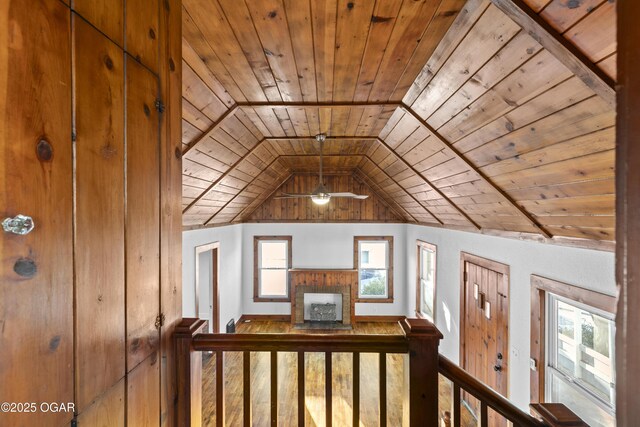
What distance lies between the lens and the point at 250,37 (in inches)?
64.4

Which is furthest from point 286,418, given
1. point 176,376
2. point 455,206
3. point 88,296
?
point 88,296

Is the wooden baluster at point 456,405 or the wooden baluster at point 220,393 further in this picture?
the wooden baluster at point 220,393

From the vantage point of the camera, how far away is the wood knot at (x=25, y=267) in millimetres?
703

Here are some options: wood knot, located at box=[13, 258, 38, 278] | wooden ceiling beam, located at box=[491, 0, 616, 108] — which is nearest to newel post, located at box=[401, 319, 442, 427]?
wooden ceiling beam, located at box=[491, 0, 616, 108]

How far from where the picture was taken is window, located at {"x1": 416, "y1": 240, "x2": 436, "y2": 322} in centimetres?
522

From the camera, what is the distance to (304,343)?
148 cm

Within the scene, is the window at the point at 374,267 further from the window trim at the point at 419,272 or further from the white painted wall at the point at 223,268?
the white painted wall at the point at 223,268

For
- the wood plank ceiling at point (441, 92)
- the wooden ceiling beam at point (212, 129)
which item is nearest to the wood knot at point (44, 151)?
the wood plank ceiling at point (441, 92)

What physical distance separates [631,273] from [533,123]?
160cm

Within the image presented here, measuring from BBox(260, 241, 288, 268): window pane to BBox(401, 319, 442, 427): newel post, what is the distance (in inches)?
220

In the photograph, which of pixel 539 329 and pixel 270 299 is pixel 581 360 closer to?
pixel 539 329

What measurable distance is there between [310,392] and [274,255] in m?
3.25

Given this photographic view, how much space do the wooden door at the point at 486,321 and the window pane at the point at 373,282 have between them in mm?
2625

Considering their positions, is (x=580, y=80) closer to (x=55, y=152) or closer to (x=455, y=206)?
(x=55, y=152)
